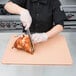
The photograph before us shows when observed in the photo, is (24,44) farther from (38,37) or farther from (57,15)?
(57,15)

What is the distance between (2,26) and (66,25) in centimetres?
86

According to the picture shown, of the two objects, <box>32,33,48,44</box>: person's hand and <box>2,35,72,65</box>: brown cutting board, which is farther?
<box>32,33,48,44</box>: person's hand

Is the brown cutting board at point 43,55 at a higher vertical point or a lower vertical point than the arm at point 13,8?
lower

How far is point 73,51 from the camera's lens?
2.26 meters

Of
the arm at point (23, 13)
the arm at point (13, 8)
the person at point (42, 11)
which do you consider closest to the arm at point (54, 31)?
the person at point (42, 11)

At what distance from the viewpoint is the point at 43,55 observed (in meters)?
1.12

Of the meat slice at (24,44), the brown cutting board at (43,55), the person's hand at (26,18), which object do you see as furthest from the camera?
the person's hand at (26,18)

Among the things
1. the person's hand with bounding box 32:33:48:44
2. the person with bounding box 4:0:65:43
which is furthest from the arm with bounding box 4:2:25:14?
the person's hand with bounding box 32:33:48:44

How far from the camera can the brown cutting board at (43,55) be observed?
1053 millimetres

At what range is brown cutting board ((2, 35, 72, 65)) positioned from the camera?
1053 millimetres

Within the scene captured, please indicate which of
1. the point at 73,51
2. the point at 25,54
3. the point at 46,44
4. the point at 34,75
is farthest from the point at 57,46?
the point at 73,51

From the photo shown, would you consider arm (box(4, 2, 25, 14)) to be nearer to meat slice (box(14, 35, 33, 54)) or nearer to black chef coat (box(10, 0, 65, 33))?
black chef coat (box(10, 0, 65, 33))

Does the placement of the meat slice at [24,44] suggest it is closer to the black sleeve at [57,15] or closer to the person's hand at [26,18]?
the person's hand at [26,18]

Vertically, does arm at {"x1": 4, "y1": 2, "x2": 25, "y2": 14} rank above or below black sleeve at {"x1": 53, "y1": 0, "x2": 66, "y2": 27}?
above
